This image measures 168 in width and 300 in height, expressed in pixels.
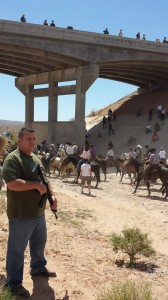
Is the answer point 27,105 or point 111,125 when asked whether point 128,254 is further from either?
point 27,105

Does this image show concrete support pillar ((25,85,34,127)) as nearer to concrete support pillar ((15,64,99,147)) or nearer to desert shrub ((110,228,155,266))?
concrete support pillar ((15,64,99,147))

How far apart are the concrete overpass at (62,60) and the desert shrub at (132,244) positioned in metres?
24.6

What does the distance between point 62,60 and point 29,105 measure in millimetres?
9587

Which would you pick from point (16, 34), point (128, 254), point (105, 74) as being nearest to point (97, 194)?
point (128, 254)

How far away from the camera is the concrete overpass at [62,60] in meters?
30.8

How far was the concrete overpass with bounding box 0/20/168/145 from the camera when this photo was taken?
3075 centimetres

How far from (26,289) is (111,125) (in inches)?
1382

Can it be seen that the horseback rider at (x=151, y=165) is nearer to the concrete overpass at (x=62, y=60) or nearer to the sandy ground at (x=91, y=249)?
the sandy ground at (x=91, y=249)

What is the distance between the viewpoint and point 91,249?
753 centimetres

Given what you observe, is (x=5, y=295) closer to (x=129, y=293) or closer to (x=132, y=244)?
(x=129, y=293)

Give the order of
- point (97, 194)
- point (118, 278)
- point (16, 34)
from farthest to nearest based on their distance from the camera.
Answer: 1. point (16, 34)
2. point (97, 194)
3. point (118, 278)

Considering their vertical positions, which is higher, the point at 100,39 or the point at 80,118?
the point at 100,39

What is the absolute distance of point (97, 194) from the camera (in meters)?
17.2

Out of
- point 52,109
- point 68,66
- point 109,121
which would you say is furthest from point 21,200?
point 109,121
